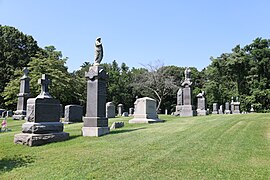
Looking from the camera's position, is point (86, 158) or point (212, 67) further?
point (212, 67)

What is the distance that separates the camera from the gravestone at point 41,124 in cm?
855

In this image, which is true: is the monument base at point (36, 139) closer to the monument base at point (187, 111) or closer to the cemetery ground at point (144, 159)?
the cemetery ground at point (144, 159)

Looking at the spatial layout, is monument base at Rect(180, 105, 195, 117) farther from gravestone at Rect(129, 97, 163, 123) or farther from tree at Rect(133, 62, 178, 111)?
tree at Rect(133, 62, 178, 111)

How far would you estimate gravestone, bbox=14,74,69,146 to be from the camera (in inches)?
337

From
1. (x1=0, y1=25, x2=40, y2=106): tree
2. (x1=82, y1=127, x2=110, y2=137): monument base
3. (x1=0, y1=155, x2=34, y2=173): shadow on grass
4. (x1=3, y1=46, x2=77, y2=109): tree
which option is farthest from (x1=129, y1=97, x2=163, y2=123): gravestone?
(x1=0, y1=25, x2=40, y2=106): tree

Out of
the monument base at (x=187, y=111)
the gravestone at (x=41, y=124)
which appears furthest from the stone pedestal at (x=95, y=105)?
the monument base at (x=187, y=111)

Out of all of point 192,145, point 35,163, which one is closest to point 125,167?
point 35,163

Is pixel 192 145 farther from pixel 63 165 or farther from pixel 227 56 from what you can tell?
pixel 227 56

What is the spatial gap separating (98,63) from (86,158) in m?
5.74

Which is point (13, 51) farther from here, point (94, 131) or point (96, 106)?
point (94, 131)

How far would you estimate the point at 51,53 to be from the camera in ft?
151

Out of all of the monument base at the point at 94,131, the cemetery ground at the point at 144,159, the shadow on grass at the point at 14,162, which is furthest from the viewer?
the monument base at the point at 94,131

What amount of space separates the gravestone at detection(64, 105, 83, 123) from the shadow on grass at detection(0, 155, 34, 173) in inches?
392

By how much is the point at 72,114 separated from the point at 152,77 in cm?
3260
